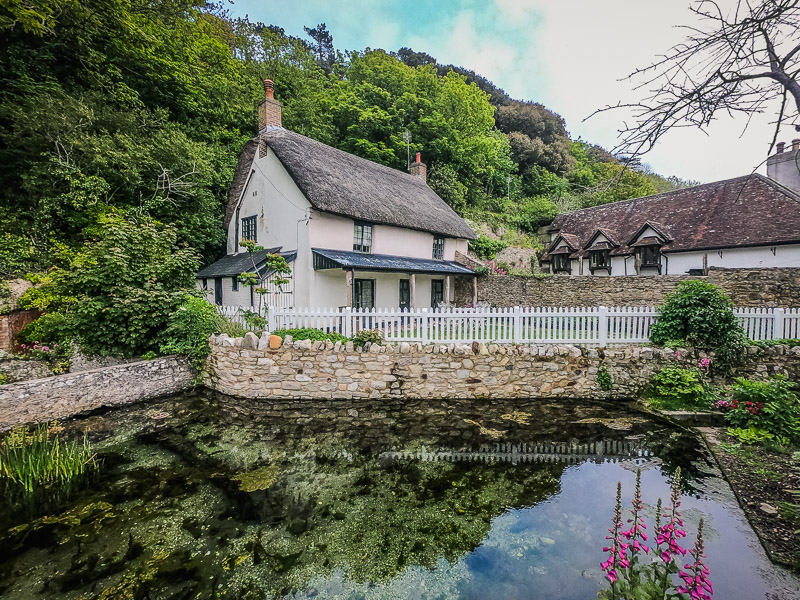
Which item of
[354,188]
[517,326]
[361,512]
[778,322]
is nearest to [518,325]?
[517,326]

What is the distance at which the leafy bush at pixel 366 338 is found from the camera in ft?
25.4

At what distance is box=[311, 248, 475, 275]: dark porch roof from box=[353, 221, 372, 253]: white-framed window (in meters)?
0.41

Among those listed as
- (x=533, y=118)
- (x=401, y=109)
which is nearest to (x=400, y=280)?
(x=401, y=109)

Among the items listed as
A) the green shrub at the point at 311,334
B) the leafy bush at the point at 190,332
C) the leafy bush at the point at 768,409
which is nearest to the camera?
the leafy bush at the point at 768,409

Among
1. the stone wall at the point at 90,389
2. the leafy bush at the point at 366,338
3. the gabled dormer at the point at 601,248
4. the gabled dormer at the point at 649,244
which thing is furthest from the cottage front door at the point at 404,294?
the gabled dormer at the point at 649,244

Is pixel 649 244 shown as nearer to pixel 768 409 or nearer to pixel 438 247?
pixel 438 247

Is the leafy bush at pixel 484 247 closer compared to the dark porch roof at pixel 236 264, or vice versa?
the dark porch roof at pixel 236 264

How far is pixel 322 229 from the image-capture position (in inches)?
504

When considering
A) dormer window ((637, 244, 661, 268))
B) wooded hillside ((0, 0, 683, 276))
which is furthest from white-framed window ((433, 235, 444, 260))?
dormer window ((637, 244, 661, 268))

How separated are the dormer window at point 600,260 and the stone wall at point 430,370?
12803mm

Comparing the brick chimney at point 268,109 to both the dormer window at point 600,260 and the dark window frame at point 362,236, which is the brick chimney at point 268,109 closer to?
the dark window frame at point 362,236

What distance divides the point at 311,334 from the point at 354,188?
8305mm

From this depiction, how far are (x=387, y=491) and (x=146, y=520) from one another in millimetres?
2782

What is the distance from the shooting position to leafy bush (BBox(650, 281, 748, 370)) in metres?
7.12
